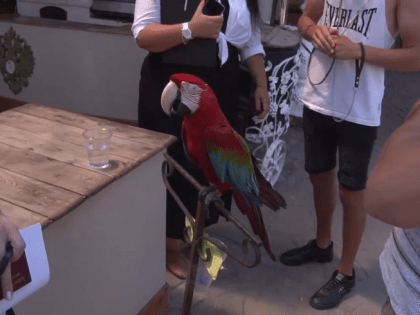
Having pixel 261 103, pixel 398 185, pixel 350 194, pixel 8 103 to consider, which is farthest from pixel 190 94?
pixel 8 103

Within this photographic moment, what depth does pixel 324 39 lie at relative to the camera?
1.40 m

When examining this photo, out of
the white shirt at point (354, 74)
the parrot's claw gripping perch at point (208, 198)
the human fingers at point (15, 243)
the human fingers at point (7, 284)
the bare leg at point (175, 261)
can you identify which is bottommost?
the bare leg at point (175, 261)

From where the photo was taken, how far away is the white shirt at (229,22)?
1.41m

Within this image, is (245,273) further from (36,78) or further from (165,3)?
(36,78)

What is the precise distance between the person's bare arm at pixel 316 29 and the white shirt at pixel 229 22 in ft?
0.63

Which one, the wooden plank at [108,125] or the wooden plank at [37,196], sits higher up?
the wooden plank at [108,125]

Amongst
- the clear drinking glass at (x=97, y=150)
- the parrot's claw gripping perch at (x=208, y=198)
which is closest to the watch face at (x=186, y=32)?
the clear drinking glass at (x=97, y=150)

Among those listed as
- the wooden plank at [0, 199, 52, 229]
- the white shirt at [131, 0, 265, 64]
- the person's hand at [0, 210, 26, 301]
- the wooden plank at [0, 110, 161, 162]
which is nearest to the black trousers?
the white shirt at [131, 0, 265, 64]

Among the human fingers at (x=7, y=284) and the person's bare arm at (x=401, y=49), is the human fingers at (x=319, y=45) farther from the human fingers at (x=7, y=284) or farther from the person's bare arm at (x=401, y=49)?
the human fingers at (x=7, y=284)

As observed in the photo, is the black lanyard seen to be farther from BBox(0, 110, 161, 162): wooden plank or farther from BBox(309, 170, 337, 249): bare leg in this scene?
BBox(0, 110, 161, 162): wooden plank

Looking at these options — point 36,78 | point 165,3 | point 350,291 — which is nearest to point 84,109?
point 36,78

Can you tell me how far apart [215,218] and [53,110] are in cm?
78

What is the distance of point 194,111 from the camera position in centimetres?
87

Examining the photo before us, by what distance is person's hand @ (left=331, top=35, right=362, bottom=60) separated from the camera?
1.34 m
